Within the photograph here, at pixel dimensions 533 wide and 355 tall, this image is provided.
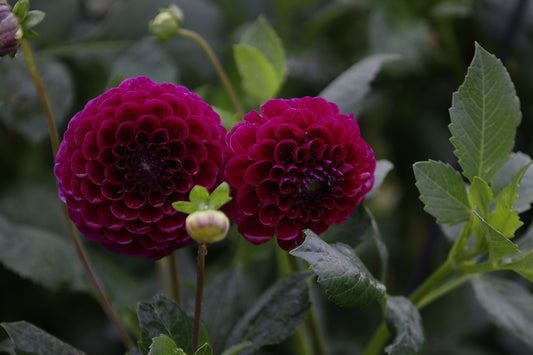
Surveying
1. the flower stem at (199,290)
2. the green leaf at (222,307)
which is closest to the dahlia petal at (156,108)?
the flower stem at (199,290)

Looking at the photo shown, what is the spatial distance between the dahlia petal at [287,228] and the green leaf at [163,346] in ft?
0.35

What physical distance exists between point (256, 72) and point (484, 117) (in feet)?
0.79

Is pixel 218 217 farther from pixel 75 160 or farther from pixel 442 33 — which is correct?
pixel 442 33

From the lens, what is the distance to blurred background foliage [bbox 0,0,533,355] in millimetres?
804

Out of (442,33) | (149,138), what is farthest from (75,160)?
(442,33)

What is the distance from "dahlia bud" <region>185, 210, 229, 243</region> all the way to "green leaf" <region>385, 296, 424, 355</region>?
17cm

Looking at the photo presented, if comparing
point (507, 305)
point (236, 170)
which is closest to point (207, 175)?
point (236, 170)

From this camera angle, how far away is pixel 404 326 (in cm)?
48

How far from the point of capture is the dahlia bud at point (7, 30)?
0.46 meters

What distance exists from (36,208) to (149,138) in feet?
1.61

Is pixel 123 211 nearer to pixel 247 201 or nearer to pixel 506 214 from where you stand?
pixel 247 201

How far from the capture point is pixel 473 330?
924mm

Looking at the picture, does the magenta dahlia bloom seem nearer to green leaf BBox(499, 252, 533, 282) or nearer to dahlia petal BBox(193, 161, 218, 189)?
dahlia petal BBox(193, 161, 218, 189)

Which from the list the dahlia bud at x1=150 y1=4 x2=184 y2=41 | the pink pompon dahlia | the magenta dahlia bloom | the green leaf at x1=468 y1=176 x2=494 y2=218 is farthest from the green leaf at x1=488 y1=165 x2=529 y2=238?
the dahlia bud at x1=150 y1=4 x2=184 y2=41
